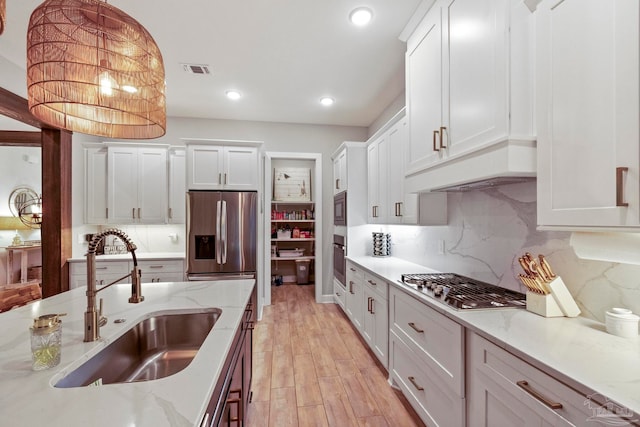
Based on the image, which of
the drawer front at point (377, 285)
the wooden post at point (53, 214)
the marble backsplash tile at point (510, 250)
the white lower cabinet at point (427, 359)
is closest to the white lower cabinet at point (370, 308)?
the drawer front at point (377, 285)

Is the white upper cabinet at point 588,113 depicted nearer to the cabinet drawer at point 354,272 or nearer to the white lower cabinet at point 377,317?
the white lower cabinet at point 377,317

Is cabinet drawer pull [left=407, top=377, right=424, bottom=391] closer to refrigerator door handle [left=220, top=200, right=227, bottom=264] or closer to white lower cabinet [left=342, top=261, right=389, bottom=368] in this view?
white lower cabinet [left=342, top=261, right=389, bottom=368]

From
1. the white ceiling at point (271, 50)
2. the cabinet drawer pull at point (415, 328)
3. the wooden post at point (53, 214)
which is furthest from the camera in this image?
the wooden post at point (53, 214)

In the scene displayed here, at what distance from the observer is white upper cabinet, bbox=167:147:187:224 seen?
153 inches

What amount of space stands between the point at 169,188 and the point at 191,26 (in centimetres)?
225

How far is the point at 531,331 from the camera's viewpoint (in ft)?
3.84

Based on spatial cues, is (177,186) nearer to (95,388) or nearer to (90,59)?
(90,59)

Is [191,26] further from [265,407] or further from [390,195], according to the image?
[265,407]

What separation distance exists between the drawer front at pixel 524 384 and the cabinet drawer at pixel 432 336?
69mm

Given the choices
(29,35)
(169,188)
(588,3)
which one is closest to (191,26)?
(29,35)

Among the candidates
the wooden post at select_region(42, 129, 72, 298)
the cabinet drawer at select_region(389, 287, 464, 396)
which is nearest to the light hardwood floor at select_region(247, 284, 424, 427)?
the cabinet drawer at select_region(389, 287, 464, 396)

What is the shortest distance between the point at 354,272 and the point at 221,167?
2125 millimetres

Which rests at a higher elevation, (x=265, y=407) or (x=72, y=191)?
(x=72, y=191)

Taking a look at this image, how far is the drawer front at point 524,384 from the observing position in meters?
0.84
